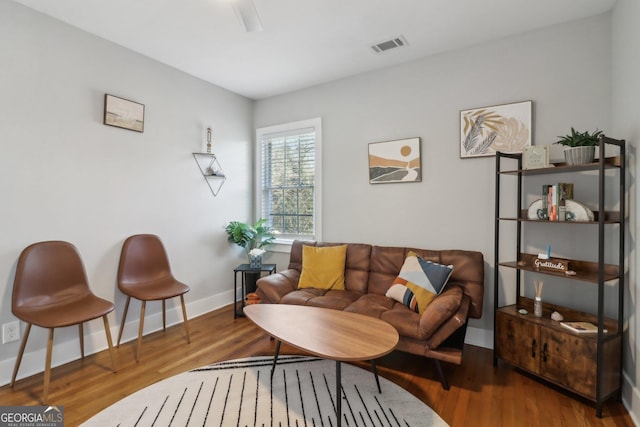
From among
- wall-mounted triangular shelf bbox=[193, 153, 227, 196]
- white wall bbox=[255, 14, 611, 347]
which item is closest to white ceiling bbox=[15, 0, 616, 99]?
white wall bbox=[255, 14, 611, 347]

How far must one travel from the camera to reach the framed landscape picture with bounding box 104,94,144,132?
283 centimetres

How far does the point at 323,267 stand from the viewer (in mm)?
3271

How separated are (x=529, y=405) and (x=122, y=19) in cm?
407

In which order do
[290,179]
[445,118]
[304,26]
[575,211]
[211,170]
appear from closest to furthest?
[575,211]
[304,26]
[445,118]
[211,170]
[290,179]

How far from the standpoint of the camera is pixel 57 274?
96.7 inches

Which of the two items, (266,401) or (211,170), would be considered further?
(211,170)

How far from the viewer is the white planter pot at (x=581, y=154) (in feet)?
6.90

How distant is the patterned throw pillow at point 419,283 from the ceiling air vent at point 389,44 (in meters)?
1.94

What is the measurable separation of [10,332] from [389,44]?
3826 mm

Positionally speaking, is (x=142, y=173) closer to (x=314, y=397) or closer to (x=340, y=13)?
(x=340, y=13)

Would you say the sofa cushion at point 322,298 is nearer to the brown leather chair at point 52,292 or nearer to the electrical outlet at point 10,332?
the brown leather chair at point 52,292

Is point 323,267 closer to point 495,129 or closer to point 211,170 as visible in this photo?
point 211,170

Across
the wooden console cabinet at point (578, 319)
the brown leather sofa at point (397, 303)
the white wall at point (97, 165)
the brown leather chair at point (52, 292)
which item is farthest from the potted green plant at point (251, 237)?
the wooden console cabinet at point (578, 319)

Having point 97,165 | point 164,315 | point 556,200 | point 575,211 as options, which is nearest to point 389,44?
point 556,200
